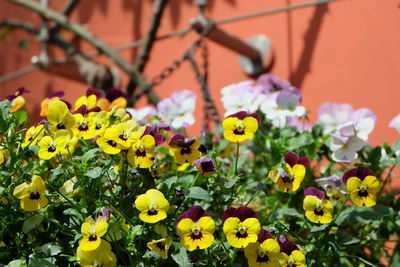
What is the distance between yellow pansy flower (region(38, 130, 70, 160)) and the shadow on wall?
142cm

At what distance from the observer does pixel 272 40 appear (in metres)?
2.29

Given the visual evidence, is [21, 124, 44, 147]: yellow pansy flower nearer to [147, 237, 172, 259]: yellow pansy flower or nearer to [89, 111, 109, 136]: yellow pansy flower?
[89, 111, 109, 136]: yellow pansy flower

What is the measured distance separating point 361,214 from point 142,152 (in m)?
0.45

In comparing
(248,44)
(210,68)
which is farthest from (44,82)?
(248,44)

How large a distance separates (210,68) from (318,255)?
1.58 meters

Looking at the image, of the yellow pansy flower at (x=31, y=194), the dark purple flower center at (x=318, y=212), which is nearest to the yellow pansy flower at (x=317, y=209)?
the dark purple flower center at (x=318, y=212)

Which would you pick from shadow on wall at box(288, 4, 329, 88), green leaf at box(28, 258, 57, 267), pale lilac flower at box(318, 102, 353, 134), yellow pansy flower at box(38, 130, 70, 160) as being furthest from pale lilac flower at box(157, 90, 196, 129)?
shadow on wall at box(288, 4, 329, 88)

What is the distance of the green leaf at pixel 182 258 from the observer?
87cm

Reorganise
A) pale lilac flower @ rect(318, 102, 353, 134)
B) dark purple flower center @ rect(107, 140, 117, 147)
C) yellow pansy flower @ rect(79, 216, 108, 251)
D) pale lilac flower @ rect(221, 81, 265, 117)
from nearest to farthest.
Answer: yellow pansy flower @ rect(79, 216, 108, 251) < dark purple flower center @ rect(107, 140, 117, 147) < pale lilac flower @ rect(221, 81, 265, 117) < pale lilac flower @ rect(318, 102, 353, 134)

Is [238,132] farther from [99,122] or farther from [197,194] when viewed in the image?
[99,122]

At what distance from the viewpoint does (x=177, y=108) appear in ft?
4.49

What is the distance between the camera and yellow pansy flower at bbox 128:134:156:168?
0.91 meters

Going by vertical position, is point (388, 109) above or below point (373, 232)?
above

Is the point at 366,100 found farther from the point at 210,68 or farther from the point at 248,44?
the point at 210,68
